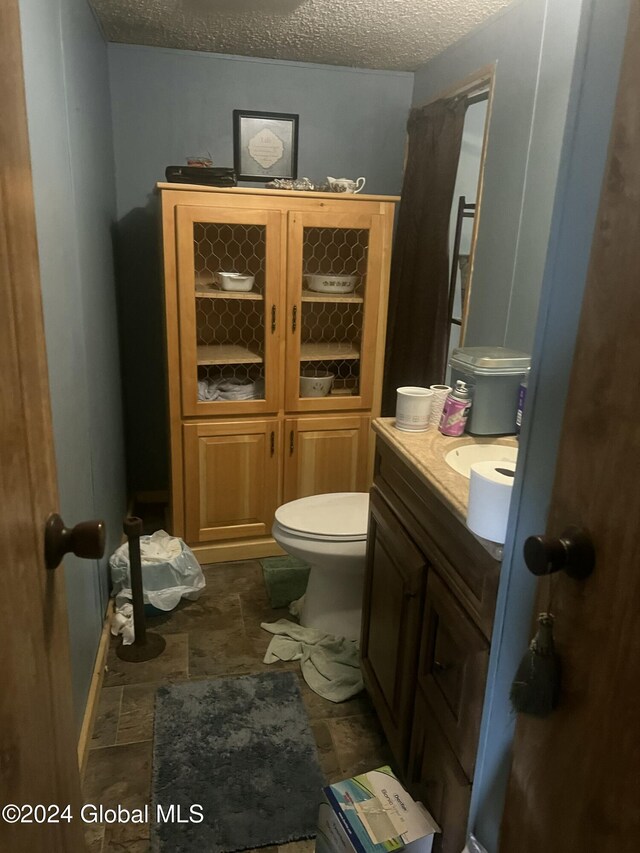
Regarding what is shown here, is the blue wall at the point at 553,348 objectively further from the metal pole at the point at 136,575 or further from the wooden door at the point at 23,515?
the metal pole at the point at 136,575

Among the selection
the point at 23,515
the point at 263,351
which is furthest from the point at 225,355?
the point at 23,515

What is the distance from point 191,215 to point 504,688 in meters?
1.99

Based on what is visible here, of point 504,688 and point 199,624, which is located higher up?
point 504,688

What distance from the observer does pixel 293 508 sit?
2.23 meters

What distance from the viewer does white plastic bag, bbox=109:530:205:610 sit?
89.9 inches

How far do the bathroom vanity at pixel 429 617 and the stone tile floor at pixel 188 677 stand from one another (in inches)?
5.8

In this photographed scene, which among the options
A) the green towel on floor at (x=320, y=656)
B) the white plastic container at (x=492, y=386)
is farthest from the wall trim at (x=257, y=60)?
the green towel on floor at (x=320, y=656)

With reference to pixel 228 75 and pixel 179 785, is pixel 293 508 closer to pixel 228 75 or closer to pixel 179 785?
pixel 179 785

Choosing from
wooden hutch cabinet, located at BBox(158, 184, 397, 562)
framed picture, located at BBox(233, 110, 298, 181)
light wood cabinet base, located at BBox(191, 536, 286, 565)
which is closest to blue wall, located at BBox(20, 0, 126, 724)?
wooden hutch cabinet, located at BBox(158, 184, 397, 562)

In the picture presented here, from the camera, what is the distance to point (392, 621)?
1.60 meters

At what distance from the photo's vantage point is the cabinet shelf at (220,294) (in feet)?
8.18

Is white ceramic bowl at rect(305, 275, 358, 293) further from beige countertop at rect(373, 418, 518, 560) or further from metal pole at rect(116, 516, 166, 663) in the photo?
metal pole at rect(116, 516, 166, 663)

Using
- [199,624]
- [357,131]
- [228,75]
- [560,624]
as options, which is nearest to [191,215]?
[228,75]

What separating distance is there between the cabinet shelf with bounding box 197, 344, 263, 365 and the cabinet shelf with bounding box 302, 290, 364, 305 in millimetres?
330
